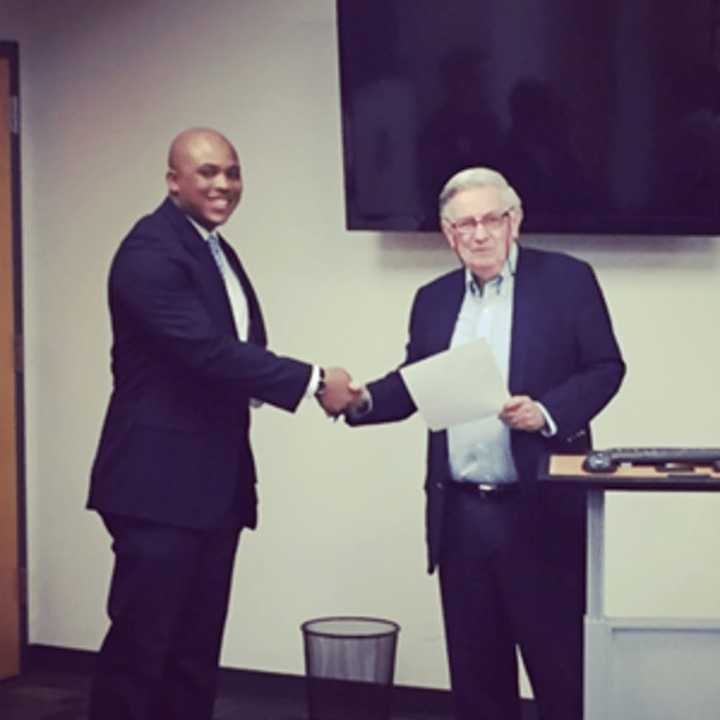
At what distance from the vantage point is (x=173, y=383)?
140 inches

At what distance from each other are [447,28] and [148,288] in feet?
4.69

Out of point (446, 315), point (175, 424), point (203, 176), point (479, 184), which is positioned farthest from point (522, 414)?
point (203, 176)

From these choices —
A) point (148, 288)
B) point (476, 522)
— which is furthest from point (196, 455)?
point (476, 522)

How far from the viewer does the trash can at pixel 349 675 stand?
453 cm

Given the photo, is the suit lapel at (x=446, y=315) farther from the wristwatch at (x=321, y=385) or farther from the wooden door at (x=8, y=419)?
the wooden door at (x=8, y=419)

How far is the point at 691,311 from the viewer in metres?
4.48

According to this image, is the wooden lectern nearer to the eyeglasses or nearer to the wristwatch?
the eyeglasses

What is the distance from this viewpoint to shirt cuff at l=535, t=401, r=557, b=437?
3.33 meters

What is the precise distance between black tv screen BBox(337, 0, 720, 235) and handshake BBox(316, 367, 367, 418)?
0.94m

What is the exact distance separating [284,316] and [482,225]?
1.60m

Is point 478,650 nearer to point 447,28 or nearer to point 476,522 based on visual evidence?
point 476,522

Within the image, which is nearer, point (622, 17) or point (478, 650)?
point (478, 650)

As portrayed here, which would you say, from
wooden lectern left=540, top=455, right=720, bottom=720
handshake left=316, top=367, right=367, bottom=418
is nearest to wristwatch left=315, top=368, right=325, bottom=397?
handshake left=316, top=367, right=367, bottom=418

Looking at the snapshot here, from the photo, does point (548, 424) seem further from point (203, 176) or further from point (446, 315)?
point (203, 176)
